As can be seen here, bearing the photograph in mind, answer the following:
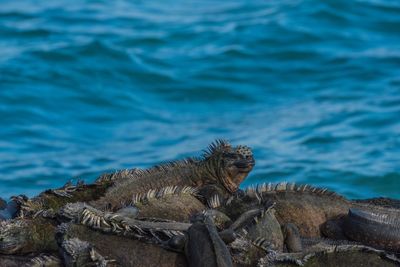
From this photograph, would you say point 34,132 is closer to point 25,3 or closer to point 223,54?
point 223,54

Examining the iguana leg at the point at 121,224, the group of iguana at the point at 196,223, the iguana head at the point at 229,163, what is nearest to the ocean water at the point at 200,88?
the iguana head at the point at 229,163

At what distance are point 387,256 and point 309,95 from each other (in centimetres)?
1393

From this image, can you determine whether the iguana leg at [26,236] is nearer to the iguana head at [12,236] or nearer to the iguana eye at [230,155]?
the iguana head at [12,236]

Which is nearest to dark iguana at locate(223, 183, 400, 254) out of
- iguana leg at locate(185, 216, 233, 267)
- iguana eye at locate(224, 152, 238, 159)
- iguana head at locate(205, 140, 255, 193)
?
iguana head at locate(205, 140, 255, 193)

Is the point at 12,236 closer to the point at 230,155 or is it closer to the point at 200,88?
the point at 230,155

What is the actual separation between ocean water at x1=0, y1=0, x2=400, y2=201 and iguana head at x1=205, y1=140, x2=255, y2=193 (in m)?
7.73

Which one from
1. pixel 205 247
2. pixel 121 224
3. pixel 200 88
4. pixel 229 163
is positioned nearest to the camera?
pixel 205 247

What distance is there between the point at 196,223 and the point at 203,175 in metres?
1.18

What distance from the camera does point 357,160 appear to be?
52.4 ft

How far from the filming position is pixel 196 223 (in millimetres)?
5305

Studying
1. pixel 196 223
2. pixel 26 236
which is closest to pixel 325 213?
pixel 196 223

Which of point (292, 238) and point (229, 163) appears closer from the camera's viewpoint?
point (292, 238)

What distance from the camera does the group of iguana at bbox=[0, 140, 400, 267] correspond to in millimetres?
5324

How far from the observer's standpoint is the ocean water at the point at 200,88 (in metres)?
16.2
